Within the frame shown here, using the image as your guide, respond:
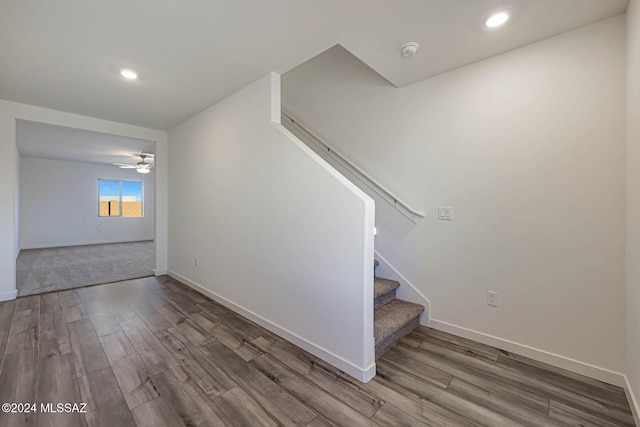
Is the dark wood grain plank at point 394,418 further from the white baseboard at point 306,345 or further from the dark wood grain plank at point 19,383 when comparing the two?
the dark wood grain plank at point 19,383

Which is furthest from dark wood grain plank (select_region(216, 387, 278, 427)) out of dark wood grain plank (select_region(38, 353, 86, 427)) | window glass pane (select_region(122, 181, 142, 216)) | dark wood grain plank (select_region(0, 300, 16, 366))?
window glass pane (select_region(122, 181, 142, 216))

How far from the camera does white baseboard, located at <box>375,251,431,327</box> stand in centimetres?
257

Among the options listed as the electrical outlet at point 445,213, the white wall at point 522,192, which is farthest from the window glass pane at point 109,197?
the electrical outlet at point 445,213

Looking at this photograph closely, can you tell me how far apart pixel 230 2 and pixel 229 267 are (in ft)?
7.92

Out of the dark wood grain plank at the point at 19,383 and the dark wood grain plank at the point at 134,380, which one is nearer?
the dark wood grain plank at the point at 19,383

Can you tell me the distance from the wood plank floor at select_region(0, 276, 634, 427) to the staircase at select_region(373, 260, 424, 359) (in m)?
0.09

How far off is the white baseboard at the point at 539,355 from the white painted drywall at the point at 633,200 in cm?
16

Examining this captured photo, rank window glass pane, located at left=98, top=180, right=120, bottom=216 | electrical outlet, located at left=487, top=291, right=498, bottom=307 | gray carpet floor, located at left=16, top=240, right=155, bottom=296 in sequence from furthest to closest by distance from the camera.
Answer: window glass pane, located at left=98, top=180, right=120, bottom=216 → gray carpet floor, located at left=16, top=240, right=155, bottom=296 → electrical outlet, located at left=487, top=291, right=498, bottom=307

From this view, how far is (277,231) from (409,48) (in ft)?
6.00

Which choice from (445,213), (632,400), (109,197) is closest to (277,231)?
(445,213)

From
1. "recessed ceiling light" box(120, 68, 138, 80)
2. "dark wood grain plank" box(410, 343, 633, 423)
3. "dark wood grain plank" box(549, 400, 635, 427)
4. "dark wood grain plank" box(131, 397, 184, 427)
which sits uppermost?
"recessed ceiling light" box(120, 68, 138, 80)

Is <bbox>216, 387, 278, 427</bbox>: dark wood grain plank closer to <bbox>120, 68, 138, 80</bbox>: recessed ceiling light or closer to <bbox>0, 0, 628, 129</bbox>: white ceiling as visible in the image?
<bbox>0, 0, 628, 129</bbox>: white ceiling

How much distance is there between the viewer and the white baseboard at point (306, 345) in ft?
5.94

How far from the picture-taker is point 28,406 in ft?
5.08
